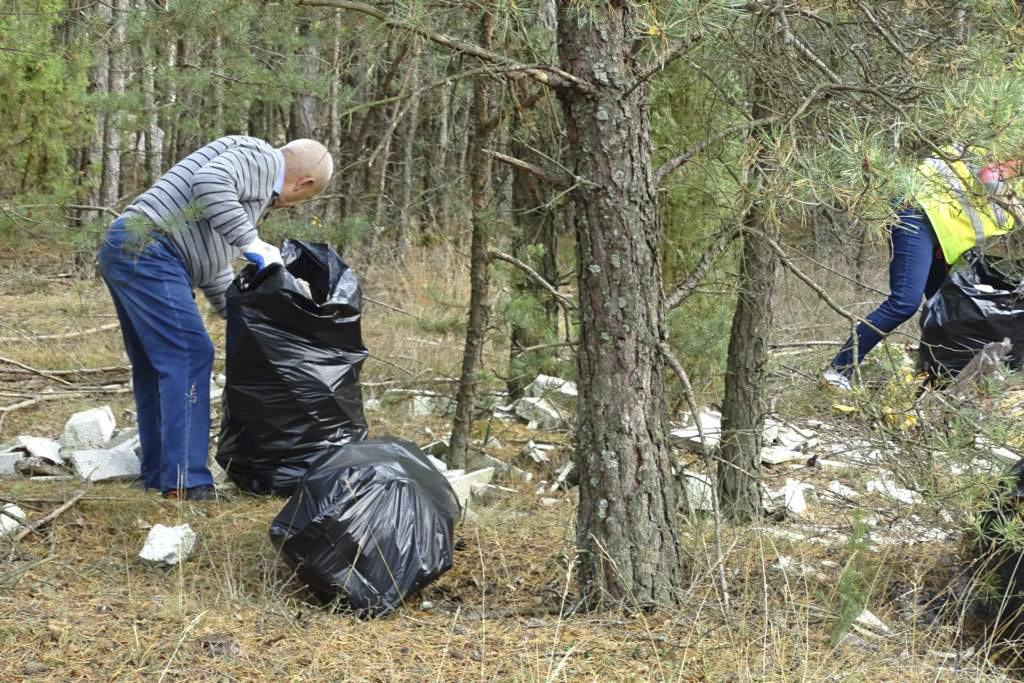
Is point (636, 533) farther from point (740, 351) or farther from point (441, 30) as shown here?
point (441, 30)

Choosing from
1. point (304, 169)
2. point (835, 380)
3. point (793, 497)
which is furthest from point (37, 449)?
point (835, 380)

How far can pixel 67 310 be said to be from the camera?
6.00 metres

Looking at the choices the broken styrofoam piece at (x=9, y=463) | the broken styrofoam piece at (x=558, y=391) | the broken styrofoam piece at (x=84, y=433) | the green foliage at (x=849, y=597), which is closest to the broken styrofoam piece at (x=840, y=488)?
the broken styrofoam piece at (x=558, y=391)

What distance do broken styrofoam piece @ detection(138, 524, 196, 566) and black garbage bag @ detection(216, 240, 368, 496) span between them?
619 mm

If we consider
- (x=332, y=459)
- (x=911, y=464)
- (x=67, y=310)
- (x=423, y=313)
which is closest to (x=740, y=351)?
(x=911, y=464)

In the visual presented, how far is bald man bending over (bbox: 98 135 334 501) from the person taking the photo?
3.72m

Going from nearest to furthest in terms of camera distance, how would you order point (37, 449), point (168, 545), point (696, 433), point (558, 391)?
point (168, 545) < point (37, 449) < point (696, 433) < point (558, 391)

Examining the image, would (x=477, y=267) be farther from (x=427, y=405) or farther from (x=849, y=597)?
(x=849, y=597)

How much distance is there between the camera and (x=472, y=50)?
2.48m

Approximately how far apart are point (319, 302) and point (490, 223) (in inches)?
31.0

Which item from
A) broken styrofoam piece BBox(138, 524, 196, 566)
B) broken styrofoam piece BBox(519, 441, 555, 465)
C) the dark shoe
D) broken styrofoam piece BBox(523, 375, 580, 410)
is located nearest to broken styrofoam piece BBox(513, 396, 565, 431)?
broken styrofoam piece BBox(523, 375, 580, 410)

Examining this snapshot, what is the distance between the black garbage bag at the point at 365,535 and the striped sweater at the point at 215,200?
1120 millimetres

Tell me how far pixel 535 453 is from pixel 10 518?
2.27m

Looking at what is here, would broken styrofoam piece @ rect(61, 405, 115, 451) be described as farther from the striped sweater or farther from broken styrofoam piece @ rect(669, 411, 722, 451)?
broken styrofoam piece @ rect(669, 411, 722, 451)
